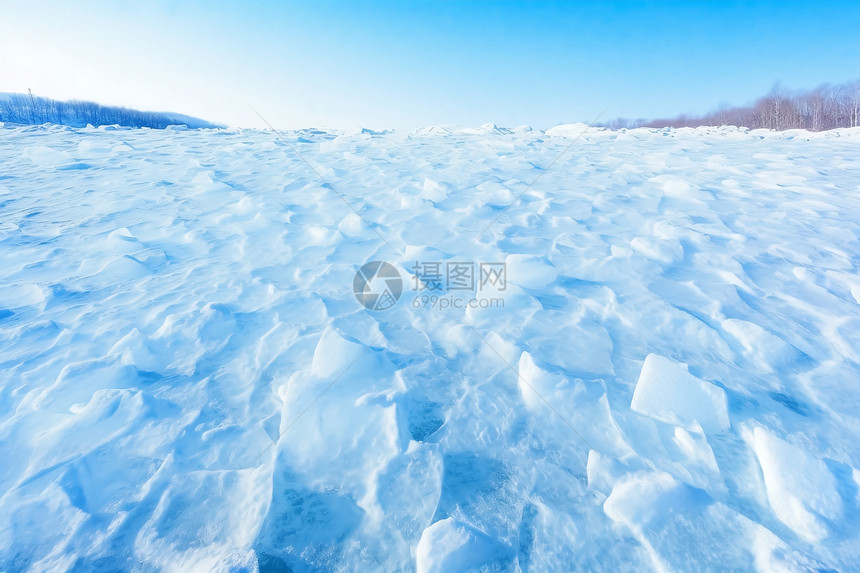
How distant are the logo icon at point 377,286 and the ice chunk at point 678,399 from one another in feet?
4.81

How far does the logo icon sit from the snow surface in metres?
0.09

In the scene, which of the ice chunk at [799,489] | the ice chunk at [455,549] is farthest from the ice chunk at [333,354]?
the ice chunk at [799,489]

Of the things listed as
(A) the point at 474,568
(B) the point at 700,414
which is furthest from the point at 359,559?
(B) the point at 700,414

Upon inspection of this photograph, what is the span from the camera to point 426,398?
5.36ft

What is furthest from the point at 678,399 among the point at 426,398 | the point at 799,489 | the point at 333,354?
the point at 333,354

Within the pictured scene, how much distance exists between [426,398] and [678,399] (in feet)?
3.38

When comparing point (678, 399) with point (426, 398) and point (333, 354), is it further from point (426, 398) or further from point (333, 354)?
point (333, 354)

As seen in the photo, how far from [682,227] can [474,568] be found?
363 cm

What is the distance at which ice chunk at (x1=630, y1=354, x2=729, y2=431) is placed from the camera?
1478 mm

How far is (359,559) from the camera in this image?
1.07 metres

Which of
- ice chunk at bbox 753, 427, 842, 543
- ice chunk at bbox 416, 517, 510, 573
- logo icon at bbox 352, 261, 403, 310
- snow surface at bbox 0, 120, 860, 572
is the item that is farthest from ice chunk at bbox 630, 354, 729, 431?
logo icon at bbox 352, 261, 403, 310

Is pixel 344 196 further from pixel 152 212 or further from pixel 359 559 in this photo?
pixel 359 559

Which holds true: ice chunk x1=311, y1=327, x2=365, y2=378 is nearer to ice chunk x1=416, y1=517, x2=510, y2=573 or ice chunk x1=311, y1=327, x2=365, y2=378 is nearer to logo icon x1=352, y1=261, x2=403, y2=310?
logo icon x1=352, y1=261, x2=403, y2=310

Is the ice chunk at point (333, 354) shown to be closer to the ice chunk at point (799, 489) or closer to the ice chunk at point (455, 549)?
the ice chunk at point (455, 549)
